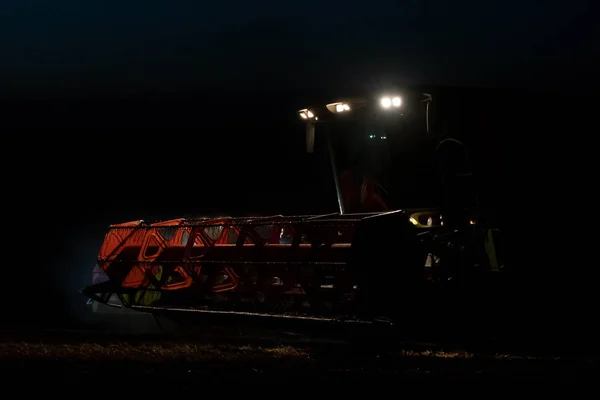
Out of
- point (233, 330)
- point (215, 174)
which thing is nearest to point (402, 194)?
point (233, 330)

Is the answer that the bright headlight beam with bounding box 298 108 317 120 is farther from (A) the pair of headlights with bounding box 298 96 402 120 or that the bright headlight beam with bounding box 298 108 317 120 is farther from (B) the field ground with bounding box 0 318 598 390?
(B) the field ground with bounding box 0 318 598 390

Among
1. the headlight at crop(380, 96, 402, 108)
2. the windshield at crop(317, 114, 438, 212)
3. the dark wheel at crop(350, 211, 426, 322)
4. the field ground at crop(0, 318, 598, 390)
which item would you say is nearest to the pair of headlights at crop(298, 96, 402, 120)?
the headlight at crop(380, 96, 402, 108)

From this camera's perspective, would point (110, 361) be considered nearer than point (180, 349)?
Yes

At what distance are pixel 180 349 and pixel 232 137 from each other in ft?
107

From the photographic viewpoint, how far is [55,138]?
41.8 metres

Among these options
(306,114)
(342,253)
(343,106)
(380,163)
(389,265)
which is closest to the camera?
(389,265)

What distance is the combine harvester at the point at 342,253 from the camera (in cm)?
906

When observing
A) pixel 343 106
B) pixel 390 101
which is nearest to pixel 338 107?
pixel 343 106

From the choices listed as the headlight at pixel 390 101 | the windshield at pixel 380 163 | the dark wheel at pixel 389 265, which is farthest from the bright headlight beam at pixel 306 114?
the dark wheel at pixel 389 265

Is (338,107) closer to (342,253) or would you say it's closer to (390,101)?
(390,101)

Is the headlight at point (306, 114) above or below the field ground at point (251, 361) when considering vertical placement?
above

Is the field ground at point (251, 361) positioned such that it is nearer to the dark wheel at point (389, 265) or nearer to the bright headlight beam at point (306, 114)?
the dark wheel at point (389, 265)

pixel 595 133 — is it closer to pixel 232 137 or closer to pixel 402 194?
pixel 402 194

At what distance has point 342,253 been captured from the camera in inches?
360
